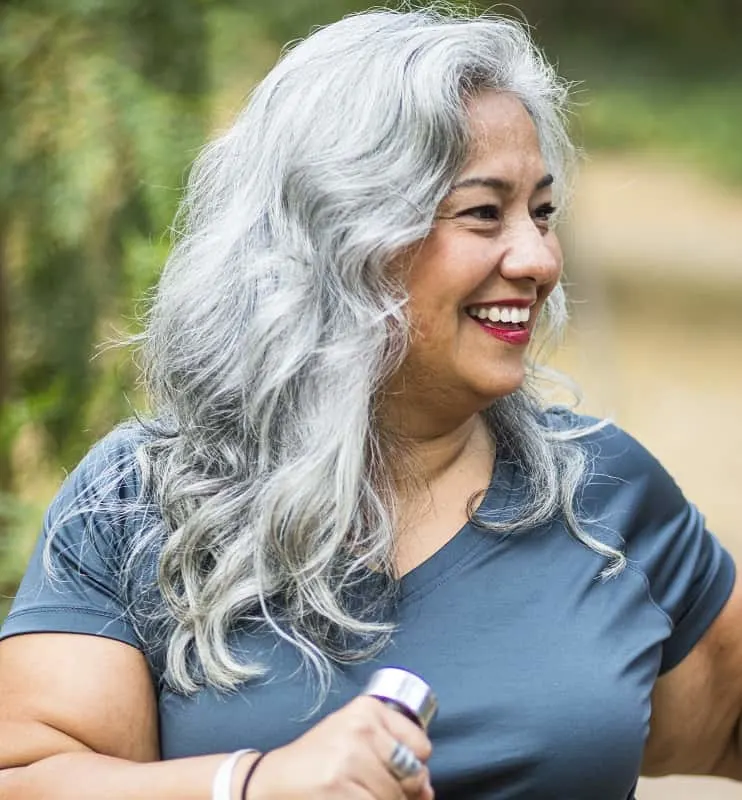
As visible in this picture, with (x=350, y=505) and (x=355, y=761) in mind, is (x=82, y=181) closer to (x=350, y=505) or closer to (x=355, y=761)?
(x=350, y=505)

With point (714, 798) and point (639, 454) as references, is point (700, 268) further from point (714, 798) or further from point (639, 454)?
point (639, 454)

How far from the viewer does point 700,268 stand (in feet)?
46.7

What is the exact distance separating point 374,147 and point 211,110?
5.12 feet

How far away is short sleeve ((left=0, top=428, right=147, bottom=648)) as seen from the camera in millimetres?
1961

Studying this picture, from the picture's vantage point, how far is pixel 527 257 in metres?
2.05

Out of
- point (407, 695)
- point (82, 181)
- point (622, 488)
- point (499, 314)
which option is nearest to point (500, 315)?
point (499, 314)

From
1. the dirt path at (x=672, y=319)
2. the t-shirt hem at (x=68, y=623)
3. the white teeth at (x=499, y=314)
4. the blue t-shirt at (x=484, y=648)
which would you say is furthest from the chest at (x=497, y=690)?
the dirt path at (x=672, y=319)

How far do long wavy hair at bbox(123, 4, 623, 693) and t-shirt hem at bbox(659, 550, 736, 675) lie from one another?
192 mm

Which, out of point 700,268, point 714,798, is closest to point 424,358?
point 714,798

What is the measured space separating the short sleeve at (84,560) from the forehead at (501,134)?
656mm

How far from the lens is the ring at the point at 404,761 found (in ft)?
5.34

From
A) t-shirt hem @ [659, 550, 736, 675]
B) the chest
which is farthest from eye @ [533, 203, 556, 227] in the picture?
t-shirt hem @ [659, 550, 736, 675]

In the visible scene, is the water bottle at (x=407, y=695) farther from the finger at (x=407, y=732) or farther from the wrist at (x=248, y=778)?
the wrist at (x=248, y=778)

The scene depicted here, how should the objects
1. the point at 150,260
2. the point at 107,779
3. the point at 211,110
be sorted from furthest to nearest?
1. the point at 211,110
2. the point at 150,260
3. the point at 107,779
